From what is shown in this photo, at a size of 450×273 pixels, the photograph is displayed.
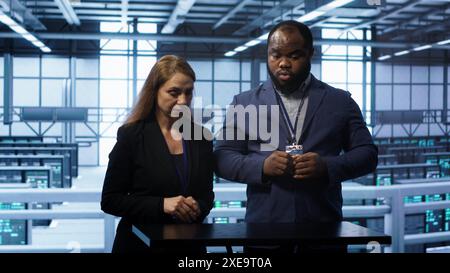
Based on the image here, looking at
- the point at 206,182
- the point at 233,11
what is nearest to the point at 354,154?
the point at 206,182

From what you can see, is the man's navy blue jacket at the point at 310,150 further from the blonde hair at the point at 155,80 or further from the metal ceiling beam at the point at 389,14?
the metal ceiling beam at the point at 389,14

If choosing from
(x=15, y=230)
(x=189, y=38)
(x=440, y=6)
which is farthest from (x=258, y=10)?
(x=15, y=230)

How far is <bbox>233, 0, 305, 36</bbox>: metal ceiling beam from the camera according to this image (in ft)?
29.5

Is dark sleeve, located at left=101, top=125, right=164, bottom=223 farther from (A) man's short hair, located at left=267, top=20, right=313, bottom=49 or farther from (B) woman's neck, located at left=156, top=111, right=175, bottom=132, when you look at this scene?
(A) man's short hair, located at left=267, top=20, right=313, bottom=49

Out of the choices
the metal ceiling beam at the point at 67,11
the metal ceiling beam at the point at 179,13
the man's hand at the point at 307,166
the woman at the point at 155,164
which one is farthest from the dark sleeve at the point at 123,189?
the metal ceiling beam at the point at 67,11

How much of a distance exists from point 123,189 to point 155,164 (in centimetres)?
8

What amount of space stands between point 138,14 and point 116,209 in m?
7.64

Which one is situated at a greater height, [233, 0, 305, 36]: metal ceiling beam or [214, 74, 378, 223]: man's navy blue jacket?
[233, 0, 305, 36]: metal ceiling beam

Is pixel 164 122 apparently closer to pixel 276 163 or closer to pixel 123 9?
pixel 276 163

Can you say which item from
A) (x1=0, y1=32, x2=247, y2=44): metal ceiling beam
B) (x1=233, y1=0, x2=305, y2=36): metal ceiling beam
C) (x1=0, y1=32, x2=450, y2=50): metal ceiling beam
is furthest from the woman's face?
(x1=233, y1=0, x2=305, y2=36): metal ceiling beam

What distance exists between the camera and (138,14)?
8.45m

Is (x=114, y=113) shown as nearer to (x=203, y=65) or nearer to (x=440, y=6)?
(x=203, y=65)

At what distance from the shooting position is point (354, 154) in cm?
119
